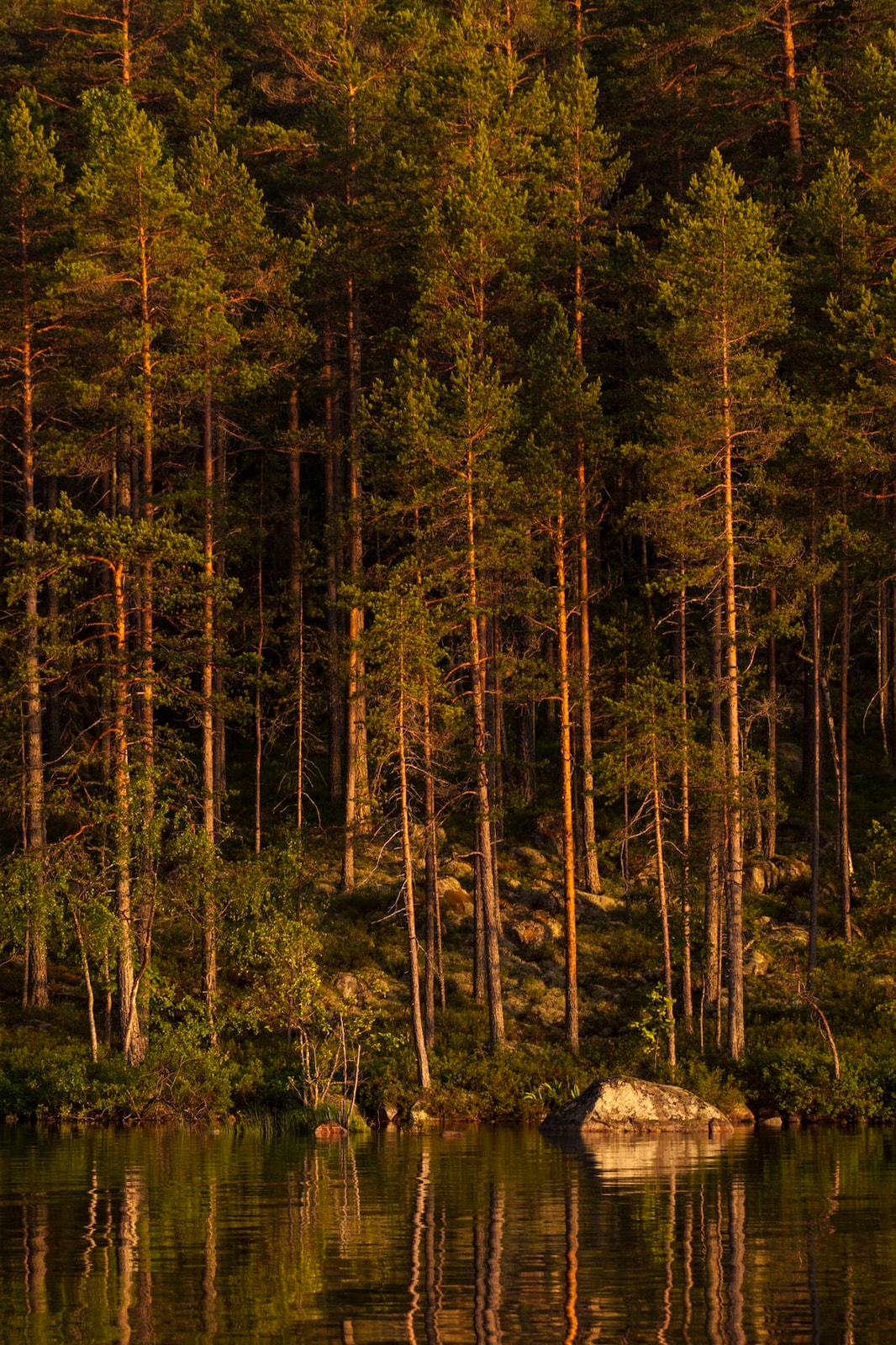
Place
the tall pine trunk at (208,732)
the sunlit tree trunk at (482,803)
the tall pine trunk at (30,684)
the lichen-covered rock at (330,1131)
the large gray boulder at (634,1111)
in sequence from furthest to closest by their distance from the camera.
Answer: the tall pine trunk at (30,684)
the sunlit tree trunk at (482,803)
the tall pine trunk at (208,732)
the lichen-covered rock at (330,1131)
the large gray boulder at (634,1111)

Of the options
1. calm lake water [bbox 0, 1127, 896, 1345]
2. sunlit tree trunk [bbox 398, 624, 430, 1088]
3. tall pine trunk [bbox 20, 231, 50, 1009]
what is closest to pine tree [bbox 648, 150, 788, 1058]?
sunlit tree trunk [bbox 398, 624, 430, 1088]

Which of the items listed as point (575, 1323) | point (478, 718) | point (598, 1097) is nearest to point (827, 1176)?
point (598, 1097)

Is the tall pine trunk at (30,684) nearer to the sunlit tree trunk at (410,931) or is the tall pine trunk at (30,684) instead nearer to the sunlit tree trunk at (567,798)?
the sunlit tree trunk at (410,931)

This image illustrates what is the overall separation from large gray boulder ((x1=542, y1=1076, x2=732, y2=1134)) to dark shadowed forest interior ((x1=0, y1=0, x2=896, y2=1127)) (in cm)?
163

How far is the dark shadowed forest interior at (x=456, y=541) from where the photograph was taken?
35.0 meters

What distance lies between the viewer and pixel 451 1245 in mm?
16297

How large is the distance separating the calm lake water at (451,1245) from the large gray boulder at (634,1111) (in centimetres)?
285

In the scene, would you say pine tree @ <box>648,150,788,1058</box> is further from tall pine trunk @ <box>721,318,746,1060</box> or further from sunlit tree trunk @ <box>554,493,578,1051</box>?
sunlit tree trunk @ <box>554,493,578,1051</box>

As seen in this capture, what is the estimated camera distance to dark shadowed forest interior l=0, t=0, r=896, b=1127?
34969mm

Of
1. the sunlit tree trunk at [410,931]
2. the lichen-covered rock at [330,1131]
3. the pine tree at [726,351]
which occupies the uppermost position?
the pine tree at [726,351]

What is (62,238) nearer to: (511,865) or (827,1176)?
(511,865)

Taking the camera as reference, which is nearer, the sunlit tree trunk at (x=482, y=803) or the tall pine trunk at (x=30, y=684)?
the sunlit tree trunk at (x=482, y=803)

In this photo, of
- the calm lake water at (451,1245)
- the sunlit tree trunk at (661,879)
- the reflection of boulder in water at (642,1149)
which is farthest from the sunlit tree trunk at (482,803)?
the calm lake water at (451,1245)

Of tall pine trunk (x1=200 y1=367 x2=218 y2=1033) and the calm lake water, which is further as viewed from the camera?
tall pine trunk (x1=200 y1=367 x2=218 y2=1033)
